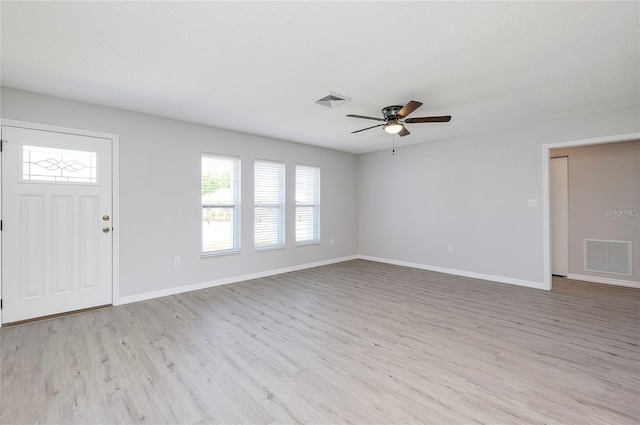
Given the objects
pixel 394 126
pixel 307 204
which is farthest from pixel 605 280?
pixel 307 204

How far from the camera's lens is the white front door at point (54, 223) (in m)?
3.06

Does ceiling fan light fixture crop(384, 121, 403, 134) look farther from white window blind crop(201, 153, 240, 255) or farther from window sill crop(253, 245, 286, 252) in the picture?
window sill crop(253, 245, 286, 252)

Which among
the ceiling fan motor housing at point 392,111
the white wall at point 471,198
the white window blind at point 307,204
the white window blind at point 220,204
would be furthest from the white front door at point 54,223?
the white wall at point 471,198

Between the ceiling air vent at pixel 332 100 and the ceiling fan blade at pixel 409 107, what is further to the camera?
the ceiling air vent at pixel 332 100

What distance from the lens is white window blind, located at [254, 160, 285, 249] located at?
5156 millimetres

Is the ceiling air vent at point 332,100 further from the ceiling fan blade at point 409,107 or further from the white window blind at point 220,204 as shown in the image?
the white window blind at point 220,204

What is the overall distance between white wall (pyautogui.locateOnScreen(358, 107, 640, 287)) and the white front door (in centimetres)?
500

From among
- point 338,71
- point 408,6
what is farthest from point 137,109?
point 408,6

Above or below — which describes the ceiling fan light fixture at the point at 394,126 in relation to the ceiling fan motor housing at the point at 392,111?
below

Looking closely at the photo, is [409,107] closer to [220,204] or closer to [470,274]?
[220,204]

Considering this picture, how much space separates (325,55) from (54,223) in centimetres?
351

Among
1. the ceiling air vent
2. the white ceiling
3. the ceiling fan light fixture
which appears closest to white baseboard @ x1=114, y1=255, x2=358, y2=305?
the white ceiling

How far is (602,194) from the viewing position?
15.4 ft

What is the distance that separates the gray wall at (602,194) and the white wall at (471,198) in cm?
112
